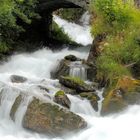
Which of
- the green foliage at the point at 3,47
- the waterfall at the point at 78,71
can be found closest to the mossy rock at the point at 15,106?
the waterfall at the point at 78,71

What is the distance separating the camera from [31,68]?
73.0ft

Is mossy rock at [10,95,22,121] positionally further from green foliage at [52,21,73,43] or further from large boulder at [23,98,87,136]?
green foliage at [52,21,73,43]

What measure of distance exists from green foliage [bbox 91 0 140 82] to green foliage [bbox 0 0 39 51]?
3442mm

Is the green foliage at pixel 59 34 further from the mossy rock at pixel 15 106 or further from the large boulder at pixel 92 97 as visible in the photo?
the mossy rock at pixel 15 106

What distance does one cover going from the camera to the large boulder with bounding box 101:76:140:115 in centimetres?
1544

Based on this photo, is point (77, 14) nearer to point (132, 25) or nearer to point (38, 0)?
point (38, 0)

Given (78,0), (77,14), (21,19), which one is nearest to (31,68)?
(21,19)

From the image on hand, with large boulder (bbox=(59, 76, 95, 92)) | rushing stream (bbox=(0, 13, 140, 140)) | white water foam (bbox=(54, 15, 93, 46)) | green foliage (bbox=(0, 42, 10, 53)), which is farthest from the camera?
white water foam (bbox=(54, 15, 93, 46))

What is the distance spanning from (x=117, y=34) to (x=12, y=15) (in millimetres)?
4684

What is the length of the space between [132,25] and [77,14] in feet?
51.3

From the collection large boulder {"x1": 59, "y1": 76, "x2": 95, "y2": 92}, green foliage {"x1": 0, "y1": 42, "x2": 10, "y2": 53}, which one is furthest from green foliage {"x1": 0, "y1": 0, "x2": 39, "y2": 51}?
large boulder {"x1": 59, "y1": 76, "x2": 95, "y2": 92}

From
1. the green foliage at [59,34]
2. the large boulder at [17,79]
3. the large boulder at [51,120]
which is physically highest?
the large boulder at [51,120]

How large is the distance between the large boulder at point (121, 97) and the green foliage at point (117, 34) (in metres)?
1.64

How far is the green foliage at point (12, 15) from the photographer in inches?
803
